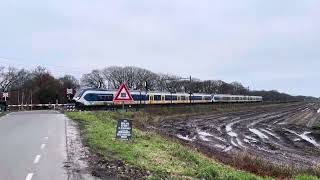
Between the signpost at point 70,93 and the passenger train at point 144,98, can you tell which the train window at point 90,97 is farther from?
the signpost at point 70,93

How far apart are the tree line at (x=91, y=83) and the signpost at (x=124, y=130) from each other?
74598 millimetres

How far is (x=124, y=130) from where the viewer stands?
2181cm

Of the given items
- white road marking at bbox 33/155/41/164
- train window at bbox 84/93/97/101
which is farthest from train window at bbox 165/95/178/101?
white road marking at bbox 33/155/41/164

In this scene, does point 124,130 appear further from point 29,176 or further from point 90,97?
point 90,97

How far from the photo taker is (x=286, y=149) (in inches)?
1257

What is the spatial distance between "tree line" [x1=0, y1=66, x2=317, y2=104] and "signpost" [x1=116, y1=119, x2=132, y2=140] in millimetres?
74598

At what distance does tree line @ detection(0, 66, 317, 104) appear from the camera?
4500 inches

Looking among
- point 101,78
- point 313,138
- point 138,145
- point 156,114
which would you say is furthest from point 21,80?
point 138,145

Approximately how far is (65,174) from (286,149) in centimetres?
2121

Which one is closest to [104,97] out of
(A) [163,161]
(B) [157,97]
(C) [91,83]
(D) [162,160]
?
(B) [157,97]

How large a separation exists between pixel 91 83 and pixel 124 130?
5266 inches

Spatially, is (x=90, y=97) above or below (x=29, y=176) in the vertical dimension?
above

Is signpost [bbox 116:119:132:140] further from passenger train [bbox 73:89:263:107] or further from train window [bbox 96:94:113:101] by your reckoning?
train window [bbox 96:94:113:101]

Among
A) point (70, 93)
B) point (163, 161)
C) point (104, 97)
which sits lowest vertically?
point (163, 161)
